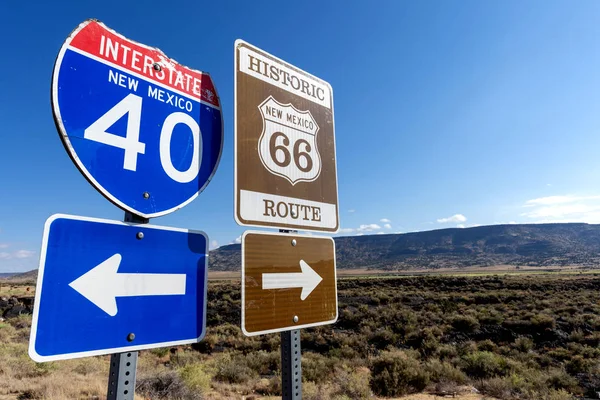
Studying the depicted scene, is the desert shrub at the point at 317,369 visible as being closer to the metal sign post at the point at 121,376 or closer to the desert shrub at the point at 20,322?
the metal sign post at the point at 121,376

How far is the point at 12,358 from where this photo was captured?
33.3ft

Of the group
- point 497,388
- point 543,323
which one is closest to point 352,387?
point 497,388

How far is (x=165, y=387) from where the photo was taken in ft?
26.3

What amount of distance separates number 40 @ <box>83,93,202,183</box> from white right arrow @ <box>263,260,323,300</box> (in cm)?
74

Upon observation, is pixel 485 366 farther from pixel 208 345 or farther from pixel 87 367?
pixel 87 367

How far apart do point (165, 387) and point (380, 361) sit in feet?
19.1

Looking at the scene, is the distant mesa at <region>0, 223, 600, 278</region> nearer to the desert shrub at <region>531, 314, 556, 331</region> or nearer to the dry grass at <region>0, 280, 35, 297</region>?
the dry grass at <region>0, 280, 35, 297</region>

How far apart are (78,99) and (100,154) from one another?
25cm

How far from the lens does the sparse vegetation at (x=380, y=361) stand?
8.10 m

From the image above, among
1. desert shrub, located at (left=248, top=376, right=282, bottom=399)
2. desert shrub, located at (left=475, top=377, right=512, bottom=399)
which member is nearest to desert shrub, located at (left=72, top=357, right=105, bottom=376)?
desert shrub, located at (left=248, top=376, right=282, bottom=399)

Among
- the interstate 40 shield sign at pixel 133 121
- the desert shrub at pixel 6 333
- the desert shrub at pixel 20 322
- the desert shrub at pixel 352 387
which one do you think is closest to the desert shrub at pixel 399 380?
the desert shrub at pixel 352 387

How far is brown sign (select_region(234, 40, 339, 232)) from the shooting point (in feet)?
6.97

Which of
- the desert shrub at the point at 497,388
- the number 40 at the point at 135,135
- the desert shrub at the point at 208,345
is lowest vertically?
the desert shrub at the point at 208,345

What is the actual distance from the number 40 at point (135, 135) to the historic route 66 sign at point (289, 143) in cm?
46
